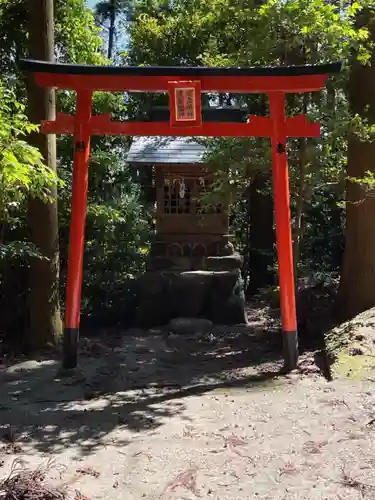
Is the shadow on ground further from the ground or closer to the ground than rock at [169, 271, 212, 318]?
closer to the ground

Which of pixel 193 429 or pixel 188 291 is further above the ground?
pixel 188 291

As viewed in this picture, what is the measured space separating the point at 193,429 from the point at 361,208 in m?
4.38

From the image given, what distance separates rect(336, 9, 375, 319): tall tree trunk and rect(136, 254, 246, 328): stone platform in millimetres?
2604

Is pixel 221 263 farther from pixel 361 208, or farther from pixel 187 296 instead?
pixel 361 208

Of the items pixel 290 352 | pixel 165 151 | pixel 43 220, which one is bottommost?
pixel 290 352

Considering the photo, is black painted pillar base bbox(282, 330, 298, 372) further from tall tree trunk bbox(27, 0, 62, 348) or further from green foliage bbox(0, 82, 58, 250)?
tall tree trunk bbox(27, 0, 62, 348)

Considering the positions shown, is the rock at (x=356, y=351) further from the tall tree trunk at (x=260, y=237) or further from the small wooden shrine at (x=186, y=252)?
the tall tree trunk at (x=260, y=237)

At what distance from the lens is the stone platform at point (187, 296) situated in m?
9.94

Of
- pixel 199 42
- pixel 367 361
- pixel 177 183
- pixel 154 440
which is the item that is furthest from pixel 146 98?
pixel 154 440

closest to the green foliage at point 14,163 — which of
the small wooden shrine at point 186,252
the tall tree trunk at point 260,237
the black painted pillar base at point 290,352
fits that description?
the black painted pillar base at point 290,352

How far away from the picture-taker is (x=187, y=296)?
998 cm

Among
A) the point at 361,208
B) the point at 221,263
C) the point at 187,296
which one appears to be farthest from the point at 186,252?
the point at 361,208

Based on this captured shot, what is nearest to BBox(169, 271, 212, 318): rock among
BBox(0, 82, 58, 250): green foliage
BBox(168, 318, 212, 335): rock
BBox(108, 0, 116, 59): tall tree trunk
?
BBox(168, 318, 212, 335): rock

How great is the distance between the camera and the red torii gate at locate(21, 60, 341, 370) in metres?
6.03
